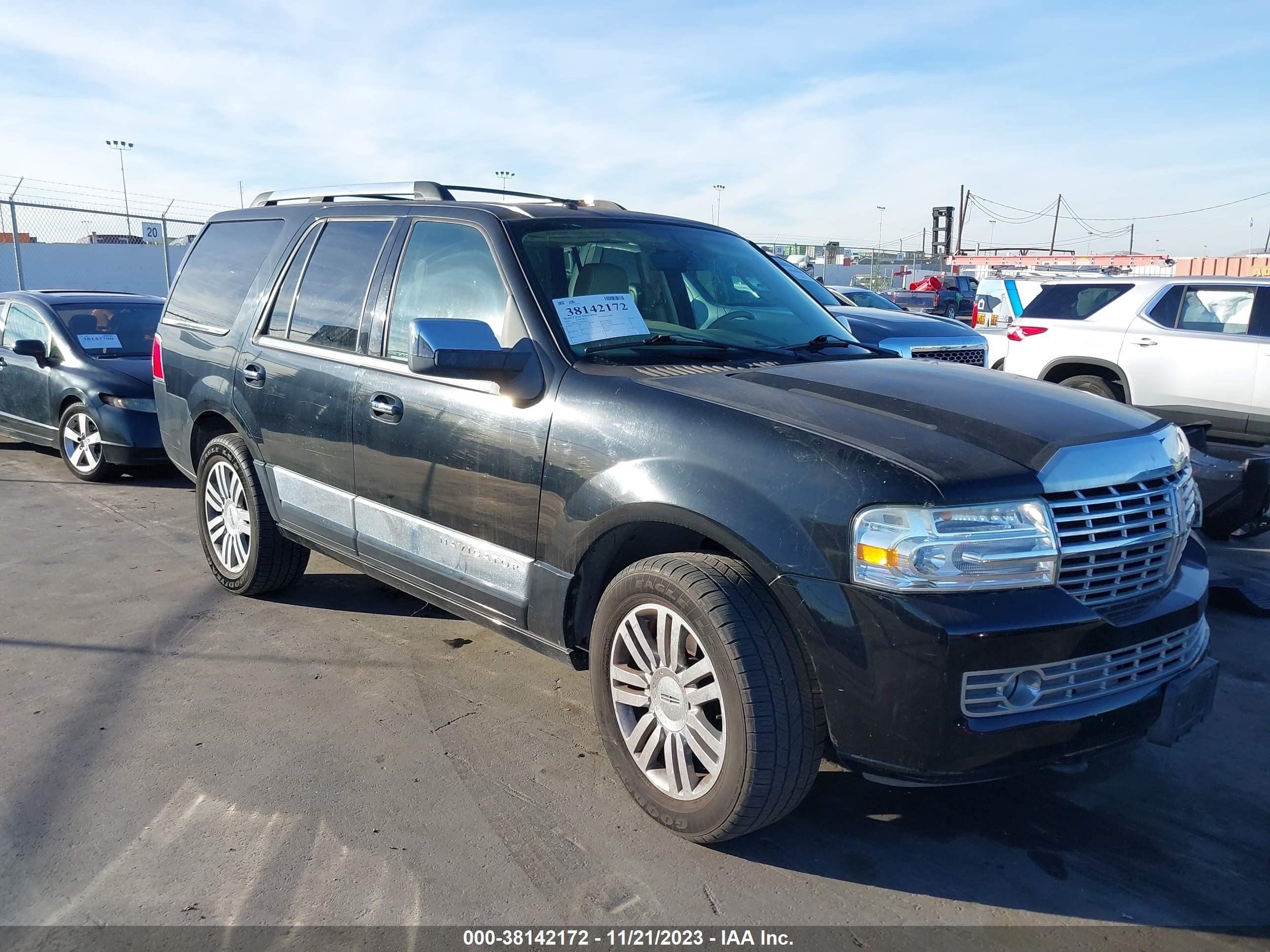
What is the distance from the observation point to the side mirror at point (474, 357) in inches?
128

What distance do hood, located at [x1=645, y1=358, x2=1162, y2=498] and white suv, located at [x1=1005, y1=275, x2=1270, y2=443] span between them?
575 cm

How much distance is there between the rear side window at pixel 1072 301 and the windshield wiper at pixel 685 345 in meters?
7.12

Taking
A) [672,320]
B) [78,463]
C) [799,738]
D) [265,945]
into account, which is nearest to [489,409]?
[672,320]

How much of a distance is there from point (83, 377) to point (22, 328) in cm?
131

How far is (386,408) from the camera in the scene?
3902 millimetres

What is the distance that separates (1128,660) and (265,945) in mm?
2431

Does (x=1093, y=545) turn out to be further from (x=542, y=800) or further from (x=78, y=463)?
(x=78, y=463)

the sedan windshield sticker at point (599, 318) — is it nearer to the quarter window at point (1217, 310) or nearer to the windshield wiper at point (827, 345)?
the windshield wiper at point (827, 345)

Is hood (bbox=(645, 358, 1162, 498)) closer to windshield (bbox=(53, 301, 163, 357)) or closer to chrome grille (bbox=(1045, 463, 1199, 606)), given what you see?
chrome grille (bbox=(1045, 463, 1199, 606))

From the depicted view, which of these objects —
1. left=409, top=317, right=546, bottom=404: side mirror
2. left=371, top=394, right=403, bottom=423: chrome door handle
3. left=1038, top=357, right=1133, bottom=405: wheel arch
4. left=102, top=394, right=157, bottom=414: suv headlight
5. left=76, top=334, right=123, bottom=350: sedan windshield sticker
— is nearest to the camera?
left=409, top=317, right=546, bottom=404: side mirror

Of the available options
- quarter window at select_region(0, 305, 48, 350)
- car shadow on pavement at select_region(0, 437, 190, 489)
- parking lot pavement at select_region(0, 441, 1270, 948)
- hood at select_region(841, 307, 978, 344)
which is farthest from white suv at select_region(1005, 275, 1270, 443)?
quarter window at select_region(0, 305, 48, 350)

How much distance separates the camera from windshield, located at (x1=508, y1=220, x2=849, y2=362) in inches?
142

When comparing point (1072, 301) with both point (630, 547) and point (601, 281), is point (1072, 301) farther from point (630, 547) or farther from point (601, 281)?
point (630, 547)

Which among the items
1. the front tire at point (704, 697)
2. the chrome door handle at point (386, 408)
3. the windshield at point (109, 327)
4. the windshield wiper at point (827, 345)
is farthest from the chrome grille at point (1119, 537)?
the windshield at point (109, 327)
